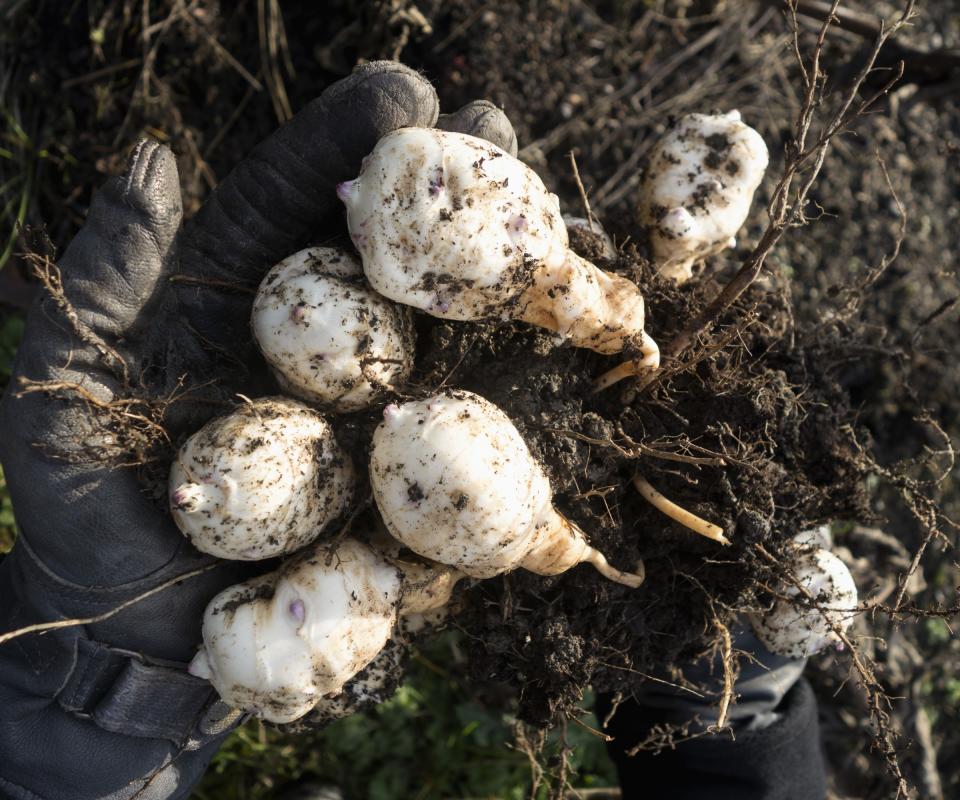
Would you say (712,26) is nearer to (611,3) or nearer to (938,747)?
(611,3)

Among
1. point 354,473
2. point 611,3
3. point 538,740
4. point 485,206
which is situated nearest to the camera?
point 485,206

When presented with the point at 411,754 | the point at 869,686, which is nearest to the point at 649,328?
the point at 869,686

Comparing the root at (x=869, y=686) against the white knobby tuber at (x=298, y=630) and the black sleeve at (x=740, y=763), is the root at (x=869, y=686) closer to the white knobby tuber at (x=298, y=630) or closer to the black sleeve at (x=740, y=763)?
the black sleeve at (x=740, y=763)

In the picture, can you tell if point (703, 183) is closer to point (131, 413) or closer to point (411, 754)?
point (131, 413)

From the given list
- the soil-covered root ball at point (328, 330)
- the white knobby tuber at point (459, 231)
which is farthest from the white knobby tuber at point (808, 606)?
the soil-covered root ball at point (328, 330)

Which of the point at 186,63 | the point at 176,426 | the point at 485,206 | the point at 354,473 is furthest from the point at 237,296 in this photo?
the point at 186,63

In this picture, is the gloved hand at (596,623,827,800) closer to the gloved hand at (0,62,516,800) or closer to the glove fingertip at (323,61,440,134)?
the gloved hand at (0,62,516,800)
